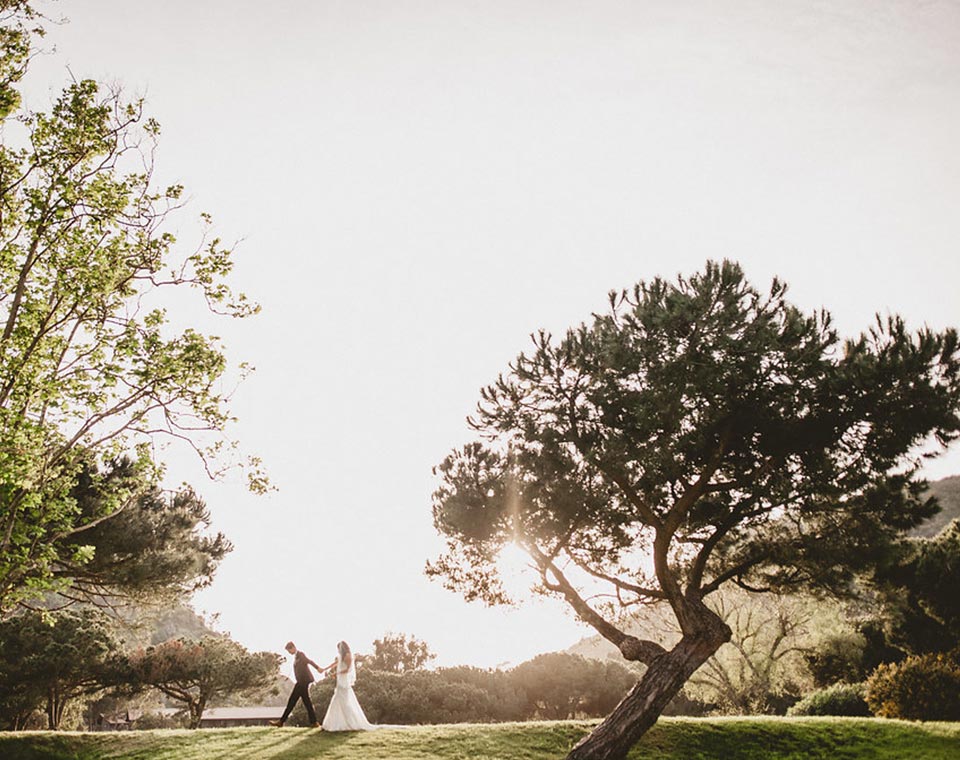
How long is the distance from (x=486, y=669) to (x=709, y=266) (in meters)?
34.3

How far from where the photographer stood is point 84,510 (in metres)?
16.1

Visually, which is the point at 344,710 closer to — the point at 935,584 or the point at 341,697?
the point at 341,697

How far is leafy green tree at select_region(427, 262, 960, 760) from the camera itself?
1311 centimetres

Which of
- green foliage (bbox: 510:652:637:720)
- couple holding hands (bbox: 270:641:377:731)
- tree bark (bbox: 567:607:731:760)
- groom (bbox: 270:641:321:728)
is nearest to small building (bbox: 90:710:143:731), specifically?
green foliage (bbox: 510:652:637:720)

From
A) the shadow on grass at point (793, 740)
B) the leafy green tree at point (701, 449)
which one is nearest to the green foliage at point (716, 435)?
the leafy green tree at point (701, 449)

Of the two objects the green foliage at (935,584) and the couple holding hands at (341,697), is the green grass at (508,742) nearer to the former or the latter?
the couple holding hands at (341,697)

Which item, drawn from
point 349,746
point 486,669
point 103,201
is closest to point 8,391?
point 103,201

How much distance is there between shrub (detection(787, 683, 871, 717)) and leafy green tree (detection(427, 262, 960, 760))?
10.3 m

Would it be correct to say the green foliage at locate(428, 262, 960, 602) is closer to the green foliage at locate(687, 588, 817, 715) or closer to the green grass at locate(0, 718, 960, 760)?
the green grass at locate(0, 718, 960, 760)

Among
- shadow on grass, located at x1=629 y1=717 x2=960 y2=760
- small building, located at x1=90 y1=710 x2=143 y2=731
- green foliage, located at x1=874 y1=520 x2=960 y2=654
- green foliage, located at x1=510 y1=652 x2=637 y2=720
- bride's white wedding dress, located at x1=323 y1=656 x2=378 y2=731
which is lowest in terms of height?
small building, located at x1=90 y1=710 x2=143 y2=731

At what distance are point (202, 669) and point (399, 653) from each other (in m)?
20.6

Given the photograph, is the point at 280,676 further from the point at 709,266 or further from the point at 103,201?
the point at 709,266

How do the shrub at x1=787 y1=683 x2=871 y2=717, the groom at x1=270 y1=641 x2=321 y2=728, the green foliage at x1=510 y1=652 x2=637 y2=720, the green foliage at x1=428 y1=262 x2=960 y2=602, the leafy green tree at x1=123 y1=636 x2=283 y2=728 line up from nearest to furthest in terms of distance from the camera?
the green foliage at x1=428 y1=262 x2=960 y2=602, the groom at x1=270 y1=641 x2=321 y2=728, the shrub at x1=787 y1=683 x2=871 y2=717, the leafy green tree at x1=123 y1=636 x2=283 y2=728, the green foliage at x1=510 y1=652 x2=637 y2=720

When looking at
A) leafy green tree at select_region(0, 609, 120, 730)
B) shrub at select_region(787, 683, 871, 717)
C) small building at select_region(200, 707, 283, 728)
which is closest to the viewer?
shrub at select_region(787, 683, 871, 717)
